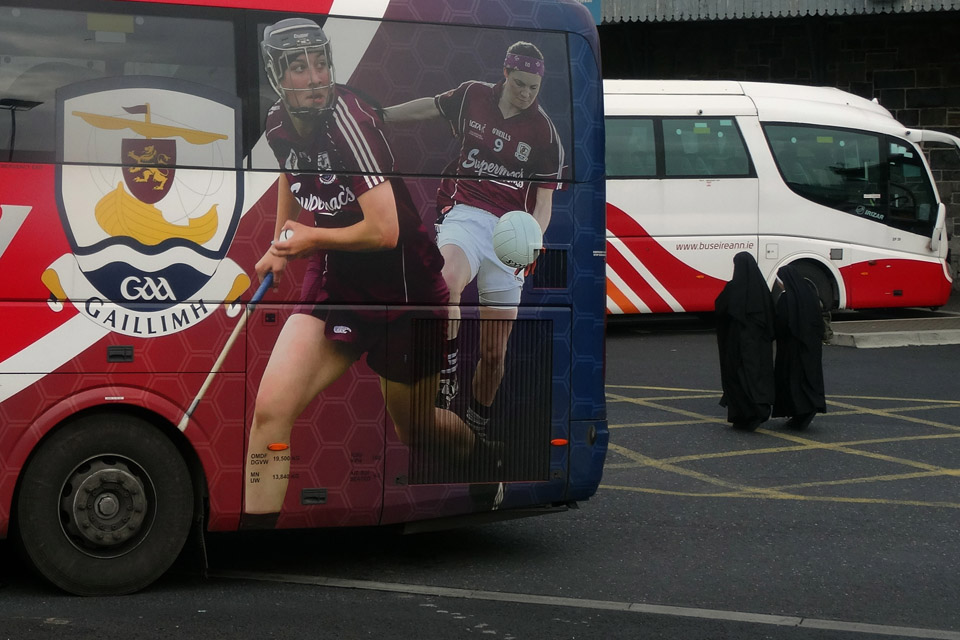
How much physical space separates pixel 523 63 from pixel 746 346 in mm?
5333

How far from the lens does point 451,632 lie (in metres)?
5.93

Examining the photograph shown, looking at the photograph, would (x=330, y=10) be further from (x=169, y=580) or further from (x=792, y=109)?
(x=792, y=109)

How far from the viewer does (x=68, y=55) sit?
244 inches

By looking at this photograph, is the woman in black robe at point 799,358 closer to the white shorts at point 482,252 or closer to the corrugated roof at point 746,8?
the white shorts at point 482,252

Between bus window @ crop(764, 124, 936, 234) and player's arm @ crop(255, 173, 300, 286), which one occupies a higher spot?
bus window @ crop(764, 124, 936, 234)

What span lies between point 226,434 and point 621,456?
456 cm

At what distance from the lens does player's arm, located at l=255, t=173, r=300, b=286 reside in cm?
649

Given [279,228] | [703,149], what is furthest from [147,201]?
[703,149]

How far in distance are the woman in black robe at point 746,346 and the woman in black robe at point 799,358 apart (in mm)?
143

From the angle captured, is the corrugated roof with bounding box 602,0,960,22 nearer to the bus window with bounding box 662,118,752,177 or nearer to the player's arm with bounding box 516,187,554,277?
the bus window with bounding box 662,118,752,177

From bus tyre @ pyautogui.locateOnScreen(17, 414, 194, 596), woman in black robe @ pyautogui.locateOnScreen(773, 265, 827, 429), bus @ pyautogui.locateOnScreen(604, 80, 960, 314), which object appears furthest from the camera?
bus @ pyautogui.locateOnScreen(604, 80, 960, 314)

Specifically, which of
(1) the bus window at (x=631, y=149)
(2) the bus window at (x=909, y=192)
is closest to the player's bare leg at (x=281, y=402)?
(1) the bus window at (x=631, y=149)

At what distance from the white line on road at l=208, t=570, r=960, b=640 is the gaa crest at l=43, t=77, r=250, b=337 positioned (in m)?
1.44

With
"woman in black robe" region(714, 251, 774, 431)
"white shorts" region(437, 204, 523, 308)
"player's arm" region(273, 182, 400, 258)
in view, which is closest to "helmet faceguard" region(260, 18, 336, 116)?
"player's arm" region(273, 182, 400, 258)
